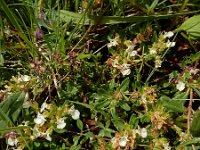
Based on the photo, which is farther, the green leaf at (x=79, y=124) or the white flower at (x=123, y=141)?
the green leaf at (x=79, y=124)

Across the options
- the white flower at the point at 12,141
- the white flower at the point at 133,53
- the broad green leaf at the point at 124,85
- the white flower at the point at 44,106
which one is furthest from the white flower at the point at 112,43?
the white flower at the point at 12,141

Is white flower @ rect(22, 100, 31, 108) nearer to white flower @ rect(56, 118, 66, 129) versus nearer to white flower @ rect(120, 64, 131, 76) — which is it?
white flower @ rect(56, 118, 66, 129)

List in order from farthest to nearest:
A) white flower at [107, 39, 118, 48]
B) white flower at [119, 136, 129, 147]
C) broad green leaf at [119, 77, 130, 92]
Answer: white flower at [107, 39, 118, 48]
broad green leaf at [119, 77, 130, 92]
white flower at [119, 136, 129, 147]

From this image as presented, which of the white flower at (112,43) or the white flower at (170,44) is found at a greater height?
the white flower at (170,44)

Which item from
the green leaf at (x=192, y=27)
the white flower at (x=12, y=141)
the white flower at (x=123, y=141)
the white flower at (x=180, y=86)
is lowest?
the white flower at (x=12, y=141)

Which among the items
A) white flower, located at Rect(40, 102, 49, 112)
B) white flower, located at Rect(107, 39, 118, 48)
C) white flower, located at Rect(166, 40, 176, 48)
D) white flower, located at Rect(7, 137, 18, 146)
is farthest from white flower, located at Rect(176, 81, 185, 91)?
white flower, located at Rect(7, 137, 18, 146)

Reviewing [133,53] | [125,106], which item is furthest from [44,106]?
[133,53]

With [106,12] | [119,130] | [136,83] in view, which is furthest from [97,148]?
[106,12]

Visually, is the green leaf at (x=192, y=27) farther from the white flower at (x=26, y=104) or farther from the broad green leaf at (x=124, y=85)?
the white flower at (x=26, y=104)

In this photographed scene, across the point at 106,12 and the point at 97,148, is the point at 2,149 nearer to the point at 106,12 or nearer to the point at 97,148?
the point at 97,148
